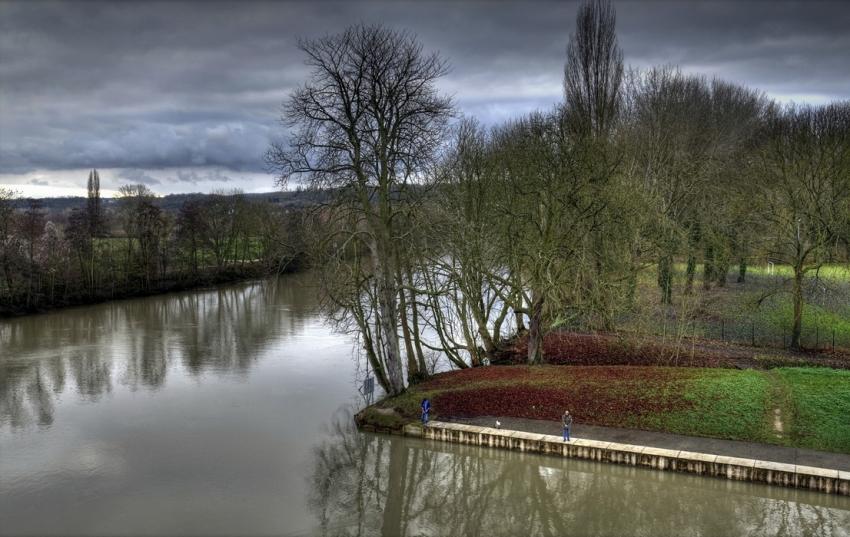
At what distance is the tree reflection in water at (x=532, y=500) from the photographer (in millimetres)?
13547

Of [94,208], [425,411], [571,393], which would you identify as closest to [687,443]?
[571,393]

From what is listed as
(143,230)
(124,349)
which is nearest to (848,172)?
(124,349)

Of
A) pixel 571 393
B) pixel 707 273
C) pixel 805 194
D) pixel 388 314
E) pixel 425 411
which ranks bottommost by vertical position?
pixel 425 411

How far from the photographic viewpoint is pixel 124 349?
32.4 m

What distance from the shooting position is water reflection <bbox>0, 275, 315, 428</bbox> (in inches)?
979

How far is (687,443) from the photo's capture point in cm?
1672

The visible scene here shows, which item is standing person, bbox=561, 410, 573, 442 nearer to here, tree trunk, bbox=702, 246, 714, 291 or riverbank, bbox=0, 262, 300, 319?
riverbank, bbox=0, 262, 300, 319

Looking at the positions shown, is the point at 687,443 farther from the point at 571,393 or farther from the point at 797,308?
the point at 797,308

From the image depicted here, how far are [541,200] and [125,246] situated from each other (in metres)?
45.9

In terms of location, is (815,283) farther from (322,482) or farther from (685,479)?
(322,482)

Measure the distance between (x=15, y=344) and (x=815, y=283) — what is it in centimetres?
4063

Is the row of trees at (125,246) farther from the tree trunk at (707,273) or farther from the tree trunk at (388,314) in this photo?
the tree trunk at (707,273)

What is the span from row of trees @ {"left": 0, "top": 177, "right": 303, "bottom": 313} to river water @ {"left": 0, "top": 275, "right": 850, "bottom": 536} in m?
14.5

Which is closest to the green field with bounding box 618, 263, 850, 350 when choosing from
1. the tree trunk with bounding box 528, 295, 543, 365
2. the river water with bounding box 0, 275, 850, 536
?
the tree trunk with bounding box 528, 295, 543, 365
